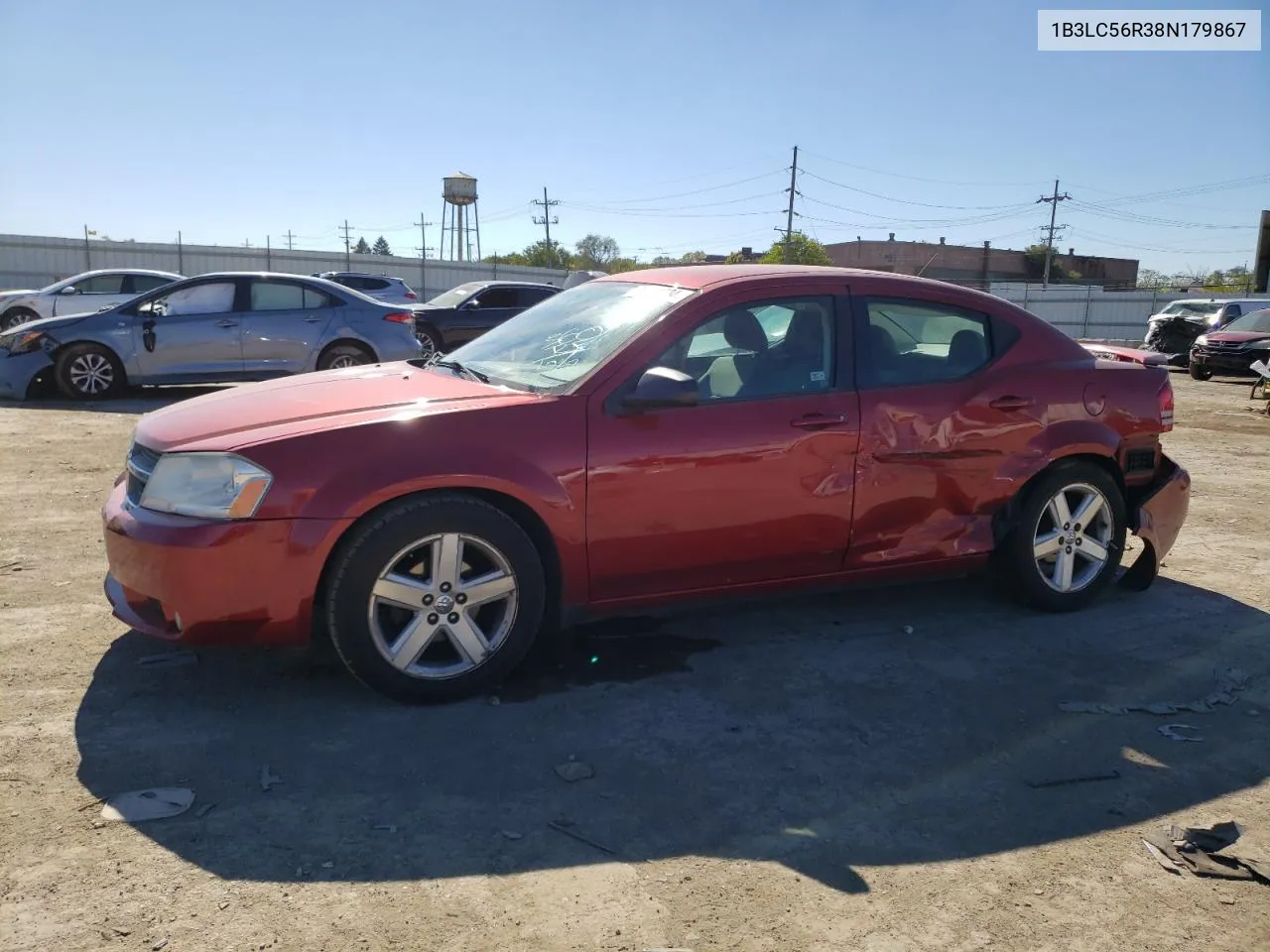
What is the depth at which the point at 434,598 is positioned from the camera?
12.0 ft

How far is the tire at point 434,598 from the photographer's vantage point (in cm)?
354

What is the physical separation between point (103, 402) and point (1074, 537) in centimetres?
1070

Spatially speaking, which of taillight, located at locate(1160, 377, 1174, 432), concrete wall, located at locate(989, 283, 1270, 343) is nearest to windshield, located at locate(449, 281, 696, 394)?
taillight, located at locate(1160, 377, 1174, 432)

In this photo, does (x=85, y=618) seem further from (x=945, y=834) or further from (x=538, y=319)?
(x=945, y=834)

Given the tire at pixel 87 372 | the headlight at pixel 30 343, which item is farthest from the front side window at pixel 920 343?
the headlight at pixel 30 343

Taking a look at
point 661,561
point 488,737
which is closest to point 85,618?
point 488,737

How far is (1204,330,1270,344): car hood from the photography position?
64.8 feet

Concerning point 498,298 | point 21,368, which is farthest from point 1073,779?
point 498,298

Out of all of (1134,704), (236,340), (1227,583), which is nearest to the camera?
(1134,704)

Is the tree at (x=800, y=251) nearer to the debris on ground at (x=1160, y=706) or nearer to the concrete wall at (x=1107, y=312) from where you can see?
the concrete wall at (x=1107, y=312)

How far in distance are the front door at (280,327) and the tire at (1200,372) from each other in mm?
17458

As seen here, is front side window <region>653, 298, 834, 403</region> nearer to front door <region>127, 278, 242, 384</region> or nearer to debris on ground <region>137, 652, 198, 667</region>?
debris on ground <region>137, 652, 198, 667</region>

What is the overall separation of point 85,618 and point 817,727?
126 inches

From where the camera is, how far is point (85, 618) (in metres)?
4.43
